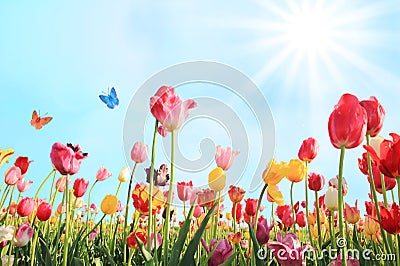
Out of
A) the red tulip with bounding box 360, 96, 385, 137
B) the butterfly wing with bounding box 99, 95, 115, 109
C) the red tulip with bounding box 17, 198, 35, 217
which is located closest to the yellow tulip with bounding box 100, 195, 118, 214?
the red tulip with bounding box 17, 198, 35, 217

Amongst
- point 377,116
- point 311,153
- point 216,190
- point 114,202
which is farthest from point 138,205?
point 377,116

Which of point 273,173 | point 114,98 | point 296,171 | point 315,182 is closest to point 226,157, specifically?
point 273,173

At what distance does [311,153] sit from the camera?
6.91 ft

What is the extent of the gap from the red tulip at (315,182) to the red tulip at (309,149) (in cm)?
14

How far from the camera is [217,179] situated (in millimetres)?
1970

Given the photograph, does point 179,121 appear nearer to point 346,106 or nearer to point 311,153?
point 346,106

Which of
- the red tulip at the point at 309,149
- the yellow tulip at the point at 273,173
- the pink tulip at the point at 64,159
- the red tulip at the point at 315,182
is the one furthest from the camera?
the red tulip at the point at 315,182

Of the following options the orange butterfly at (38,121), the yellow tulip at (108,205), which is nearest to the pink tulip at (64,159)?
the yellow tulip at (108,205)

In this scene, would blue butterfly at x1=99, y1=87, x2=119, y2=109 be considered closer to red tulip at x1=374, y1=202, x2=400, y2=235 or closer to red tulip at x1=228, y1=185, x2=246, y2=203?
red tulip at x1=228, y1=185, x2=246, y2=203

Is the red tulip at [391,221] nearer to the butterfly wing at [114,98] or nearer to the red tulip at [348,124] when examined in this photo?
the red tulip at [348,124]

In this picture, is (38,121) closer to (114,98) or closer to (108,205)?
(114,98)

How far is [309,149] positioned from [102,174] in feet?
5.80

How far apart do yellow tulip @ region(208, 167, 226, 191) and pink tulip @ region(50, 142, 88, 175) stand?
619 millimetres

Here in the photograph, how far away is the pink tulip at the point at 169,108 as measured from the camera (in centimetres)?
141
